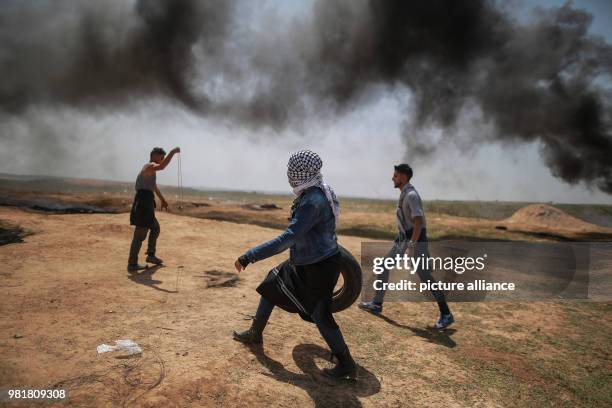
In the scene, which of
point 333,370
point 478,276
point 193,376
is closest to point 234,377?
point 193,376

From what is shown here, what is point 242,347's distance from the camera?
11.4ft

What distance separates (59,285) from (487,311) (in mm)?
6598

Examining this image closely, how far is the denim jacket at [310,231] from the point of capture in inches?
112

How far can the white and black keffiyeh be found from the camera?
3.04m

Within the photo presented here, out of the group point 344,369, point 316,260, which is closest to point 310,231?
point 316,260

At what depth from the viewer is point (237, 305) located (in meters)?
4.70

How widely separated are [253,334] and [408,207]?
8.78ft

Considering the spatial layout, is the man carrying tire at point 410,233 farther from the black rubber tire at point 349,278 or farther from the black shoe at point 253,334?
the black shoe at point 253,334

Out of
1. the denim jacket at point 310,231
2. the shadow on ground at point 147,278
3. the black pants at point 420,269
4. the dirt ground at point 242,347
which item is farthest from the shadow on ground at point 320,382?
the shadow on ground at point 147,278

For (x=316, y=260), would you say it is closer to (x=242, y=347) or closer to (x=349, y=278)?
(x=349, y=278)

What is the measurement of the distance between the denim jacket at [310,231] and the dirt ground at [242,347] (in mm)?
1108

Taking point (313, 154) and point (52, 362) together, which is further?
point (313, 154)

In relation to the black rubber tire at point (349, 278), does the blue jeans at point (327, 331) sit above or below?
below

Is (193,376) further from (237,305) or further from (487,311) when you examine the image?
(487,311)
